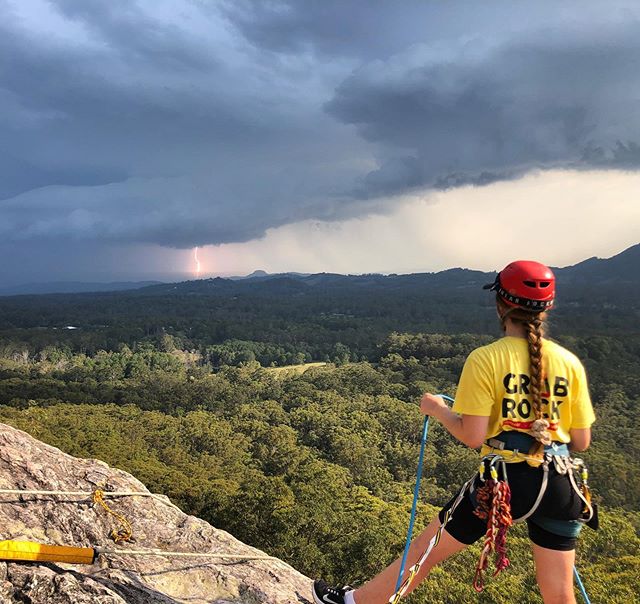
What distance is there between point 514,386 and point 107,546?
3.71 metres

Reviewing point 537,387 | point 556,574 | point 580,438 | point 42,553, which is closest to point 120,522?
point 42,553

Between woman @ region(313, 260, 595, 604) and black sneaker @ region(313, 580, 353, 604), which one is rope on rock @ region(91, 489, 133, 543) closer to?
black sneaker @ region(313, 580, 353, 604)

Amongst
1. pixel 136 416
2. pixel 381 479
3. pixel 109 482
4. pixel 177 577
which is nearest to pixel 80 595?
pixel 177 577

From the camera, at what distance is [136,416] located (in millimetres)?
61562

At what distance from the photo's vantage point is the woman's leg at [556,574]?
2918 millimetres

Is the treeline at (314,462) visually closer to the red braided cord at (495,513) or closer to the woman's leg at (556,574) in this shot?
the woman's leg at (556,574)

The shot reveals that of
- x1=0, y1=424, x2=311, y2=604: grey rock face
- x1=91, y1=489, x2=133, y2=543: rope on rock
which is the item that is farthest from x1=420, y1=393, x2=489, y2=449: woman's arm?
x1=91, y1=489, x2=133, y2=543: rope on rock

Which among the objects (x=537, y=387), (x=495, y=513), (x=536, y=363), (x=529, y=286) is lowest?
(x=495, y=513)

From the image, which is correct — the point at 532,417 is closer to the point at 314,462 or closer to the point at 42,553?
the point at 42,553

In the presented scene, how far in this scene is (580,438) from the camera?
2969mm

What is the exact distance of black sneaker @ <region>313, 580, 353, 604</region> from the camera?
3.59 meters

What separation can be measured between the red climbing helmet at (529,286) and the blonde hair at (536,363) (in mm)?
54

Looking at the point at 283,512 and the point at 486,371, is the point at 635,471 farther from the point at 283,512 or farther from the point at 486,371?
the point at 486,371

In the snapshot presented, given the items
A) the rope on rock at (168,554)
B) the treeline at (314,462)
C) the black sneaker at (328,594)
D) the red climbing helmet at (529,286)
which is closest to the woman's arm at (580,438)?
the red climbing helmet at (529,286)
